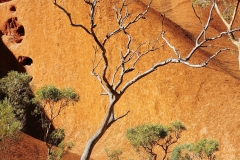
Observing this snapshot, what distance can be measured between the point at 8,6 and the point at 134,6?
12561 mm

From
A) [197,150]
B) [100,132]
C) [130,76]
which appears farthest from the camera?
[130,76]

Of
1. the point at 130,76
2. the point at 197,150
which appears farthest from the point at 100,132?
the point at 130,76

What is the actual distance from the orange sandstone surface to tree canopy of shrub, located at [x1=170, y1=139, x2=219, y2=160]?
1977 mm

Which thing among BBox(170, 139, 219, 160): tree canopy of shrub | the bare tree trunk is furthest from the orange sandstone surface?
the bare tree trunk

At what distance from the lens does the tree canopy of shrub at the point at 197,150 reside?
22000 millimetres

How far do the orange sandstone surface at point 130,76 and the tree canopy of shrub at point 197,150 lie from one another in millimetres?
1977

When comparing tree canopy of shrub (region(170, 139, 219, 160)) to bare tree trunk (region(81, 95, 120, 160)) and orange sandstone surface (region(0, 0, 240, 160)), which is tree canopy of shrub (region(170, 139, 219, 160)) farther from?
bare tree trunk (region(81, 95, 120, 160))

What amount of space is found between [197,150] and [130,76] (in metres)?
9.88

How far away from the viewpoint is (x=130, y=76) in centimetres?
3067

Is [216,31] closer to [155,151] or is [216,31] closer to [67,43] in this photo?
[67,43]

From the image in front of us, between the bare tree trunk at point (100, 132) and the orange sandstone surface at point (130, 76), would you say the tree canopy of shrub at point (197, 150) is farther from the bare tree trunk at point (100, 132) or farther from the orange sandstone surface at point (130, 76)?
the bare tree trunk at point (100, 132)

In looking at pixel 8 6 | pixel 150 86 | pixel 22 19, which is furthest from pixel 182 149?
pixel 8 6

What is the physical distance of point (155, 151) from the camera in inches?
1046

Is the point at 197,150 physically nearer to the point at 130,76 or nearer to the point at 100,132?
the point at 130,76
